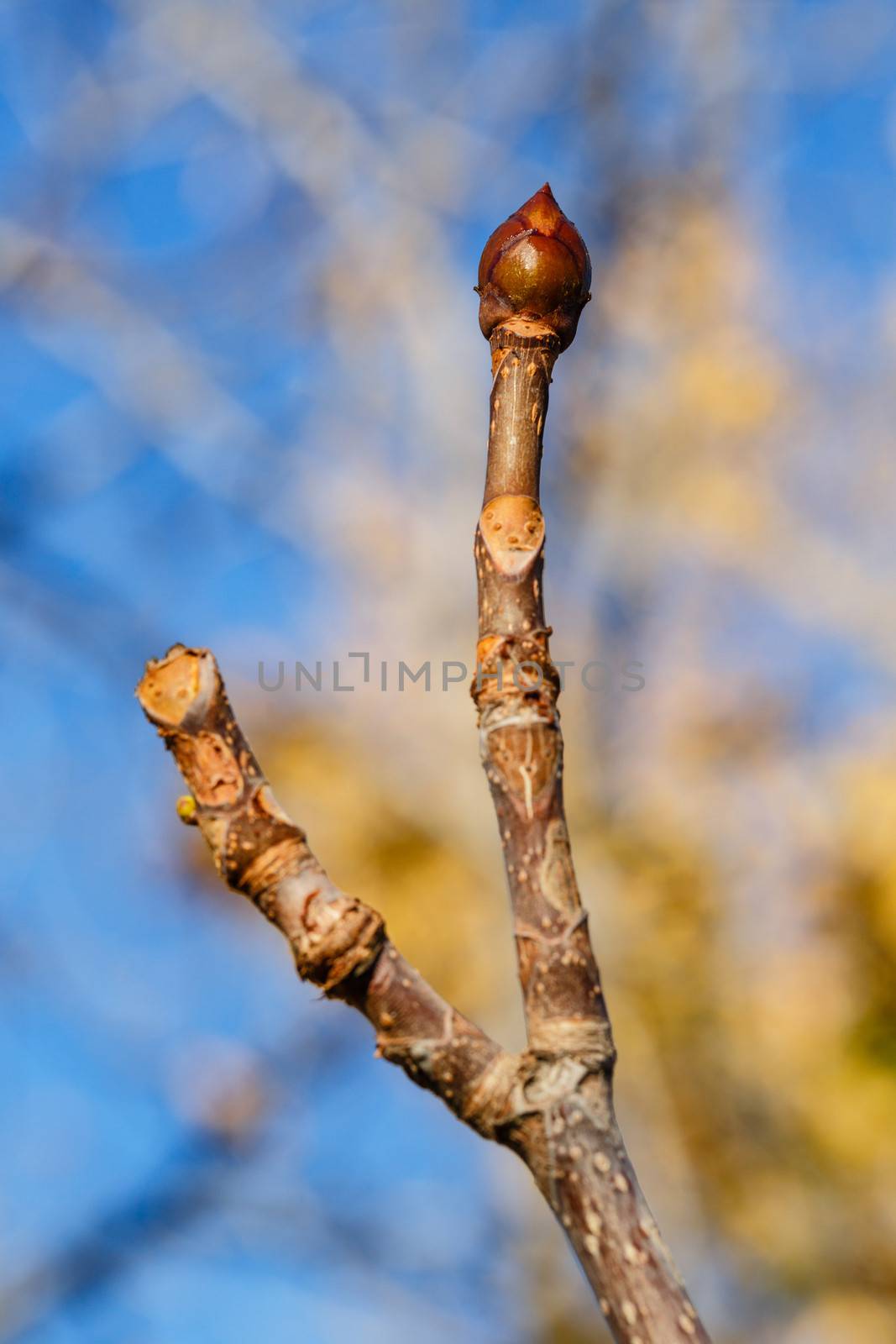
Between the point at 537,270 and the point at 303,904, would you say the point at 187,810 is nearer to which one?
the point at 303,904

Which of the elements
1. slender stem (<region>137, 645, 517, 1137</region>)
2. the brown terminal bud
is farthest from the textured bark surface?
the brown terminal bud

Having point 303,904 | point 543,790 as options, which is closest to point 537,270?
point 543,790

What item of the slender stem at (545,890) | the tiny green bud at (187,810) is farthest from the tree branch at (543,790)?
the tiny green bud at (187,810)

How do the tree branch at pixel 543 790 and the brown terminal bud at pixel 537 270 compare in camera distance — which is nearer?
the tree branch at pixel 543 790

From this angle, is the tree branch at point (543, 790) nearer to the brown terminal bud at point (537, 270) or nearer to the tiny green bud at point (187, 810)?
the brown terminal bud at point (537, 270)

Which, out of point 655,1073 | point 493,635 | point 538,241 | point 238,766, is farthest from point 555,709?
point 655,1073

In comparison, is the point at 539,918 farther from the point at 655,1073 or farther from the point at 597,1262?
the point at 655,1073
